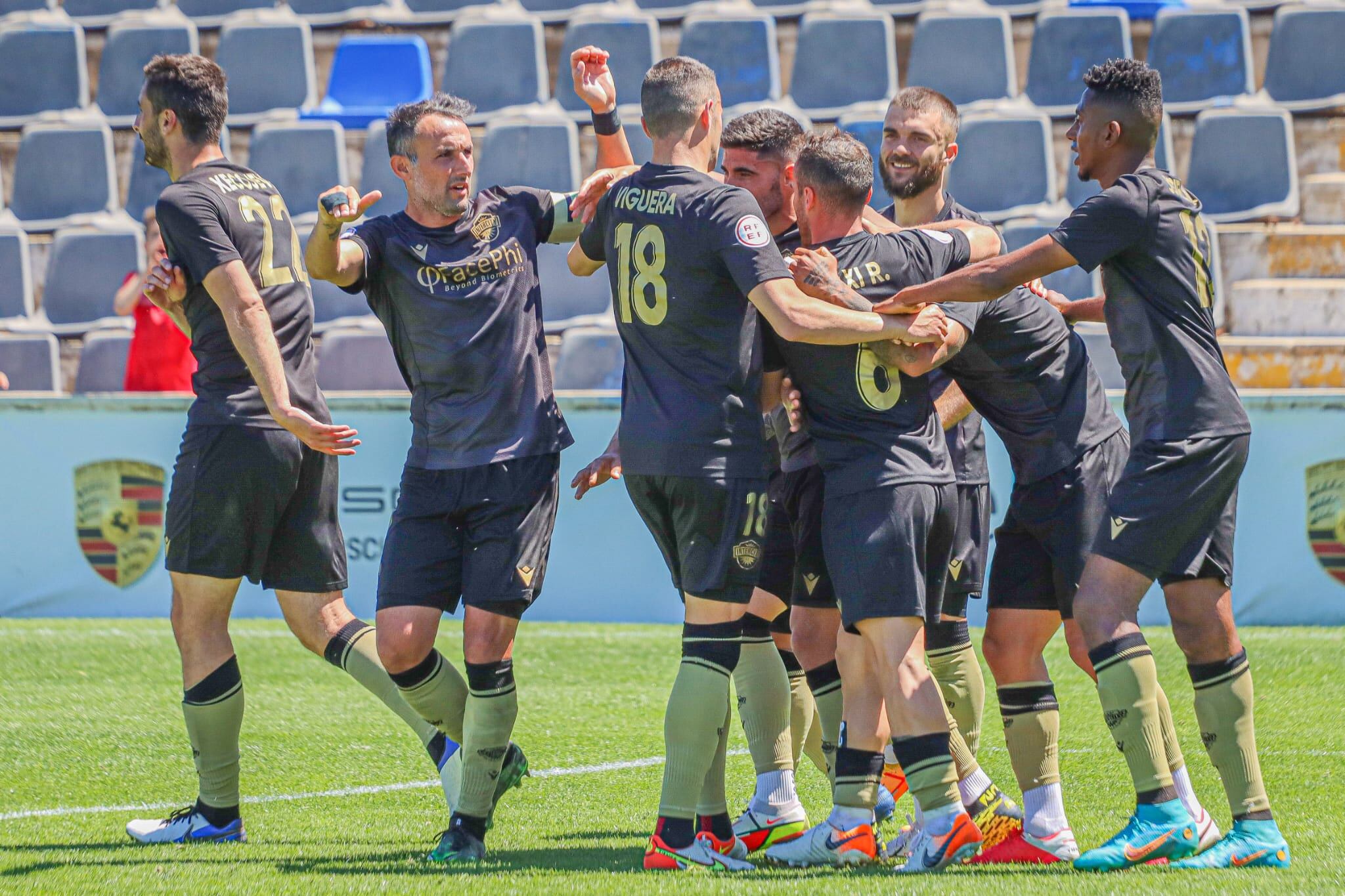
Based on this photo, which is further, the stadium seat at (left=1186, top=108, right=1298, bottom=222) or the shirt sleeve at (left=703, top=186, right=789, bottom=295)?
the stadium seat at (left=1186, top=108, right=1298, bottom=222)

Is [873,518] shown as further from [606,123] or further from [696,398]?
[606,123]

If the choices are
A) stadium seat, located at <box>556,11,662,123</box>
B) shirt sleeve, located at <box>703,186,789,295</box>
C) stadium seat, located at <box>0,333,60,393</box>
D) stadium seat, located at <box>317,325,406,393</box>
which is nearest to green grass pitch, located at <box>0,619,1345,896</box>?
shirt sleeve, located at <box>703,186,789,295</box>

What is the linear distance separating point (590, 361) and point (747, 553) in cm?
689

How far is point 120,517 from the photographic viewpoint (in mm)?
9094

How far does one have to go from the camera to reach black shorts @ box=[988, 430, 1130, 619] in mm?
4434

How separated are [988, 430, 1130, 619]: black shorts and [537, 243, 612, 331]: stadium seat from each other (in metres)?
7.28

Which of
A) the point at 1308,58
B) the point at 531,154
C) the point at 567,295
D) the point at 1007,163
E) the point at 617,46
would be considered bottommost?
the point at 567,295

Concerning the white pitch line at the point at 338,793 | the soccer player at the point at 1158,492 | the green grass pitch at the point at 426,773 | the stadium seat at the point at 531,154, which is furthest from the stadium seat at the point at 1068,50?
the soccer player at the point at 1158,492

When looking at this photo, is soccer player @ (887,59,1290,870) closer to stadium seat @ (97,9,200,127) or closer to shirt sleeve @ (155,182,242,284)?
shirt sleeve @ (155,182,242,284)

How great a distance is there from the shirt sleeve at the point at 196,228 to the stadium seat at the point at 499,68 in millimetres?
8794

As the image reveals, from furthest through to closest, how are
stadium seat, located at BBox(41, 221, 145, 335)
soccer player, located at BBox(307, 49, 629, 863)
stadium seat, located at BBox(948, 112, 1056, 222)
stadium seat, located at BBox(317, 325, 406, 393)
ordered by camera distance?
stadium seat, located at BBox(41, 221, 145, 335) < stadium seat, located at BBox(948, 112, 1056, 222) < stadium seat, located at BBox(317, 325, 406, 393) < soccer player, located at BBox(307, 49, 629, 863)

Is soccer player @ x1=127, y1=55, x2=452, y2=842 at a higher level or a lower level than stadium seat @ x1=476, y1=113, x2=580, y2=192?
lower

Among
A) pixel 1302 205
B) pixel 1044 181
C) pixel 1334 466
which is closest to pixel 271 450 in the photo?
pixel 1334 466

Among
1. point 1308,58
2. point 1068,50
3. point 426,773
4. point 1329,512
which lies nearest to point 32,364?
point 426,773
